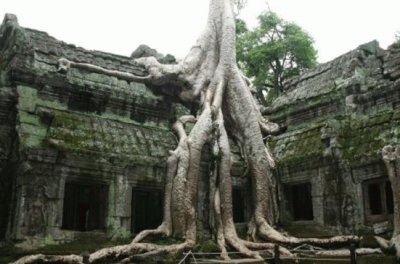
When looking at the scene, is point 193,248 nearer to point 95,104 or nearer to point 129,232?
Answer: point 129,232

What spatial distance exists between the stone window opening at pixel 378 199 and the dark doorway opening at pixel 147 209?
13.6 ft

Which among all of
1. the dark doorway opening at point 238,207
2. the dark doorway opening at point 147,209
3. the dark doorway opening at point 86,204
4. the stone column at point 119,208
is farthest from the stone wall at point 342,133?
the dark doorway opening at point 86,204

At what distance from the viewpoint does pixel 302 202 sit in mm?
10625

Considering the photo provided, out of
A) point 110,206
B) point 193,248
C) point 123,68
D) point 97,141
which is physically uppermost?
point 123,68

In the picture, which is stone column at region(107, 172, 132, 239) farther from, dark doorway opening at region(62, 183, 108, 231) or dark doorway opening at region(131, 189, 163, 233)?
dark doorway opening at region(131, 189, 163, 233)

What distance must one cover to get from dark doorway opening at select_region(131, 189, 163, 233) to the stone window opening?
4149 mm

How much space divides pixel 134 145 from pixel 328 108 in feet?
15.8

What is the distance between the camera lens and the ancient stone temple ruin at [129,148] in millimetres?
7492

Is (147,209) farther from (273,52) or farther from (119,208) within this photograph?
(273,52)

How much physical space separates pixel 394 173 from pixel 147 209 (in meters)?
4.82

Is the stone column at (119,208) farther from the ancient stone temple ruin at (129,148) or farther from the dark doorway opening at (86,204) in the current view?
the dark doorway opening at (86,204)

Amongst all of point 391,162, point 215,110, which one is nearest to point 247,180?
point 215,110

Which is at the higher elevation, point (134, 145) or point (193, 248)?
point (134, 145)

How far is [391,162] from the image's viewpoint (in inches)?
298
